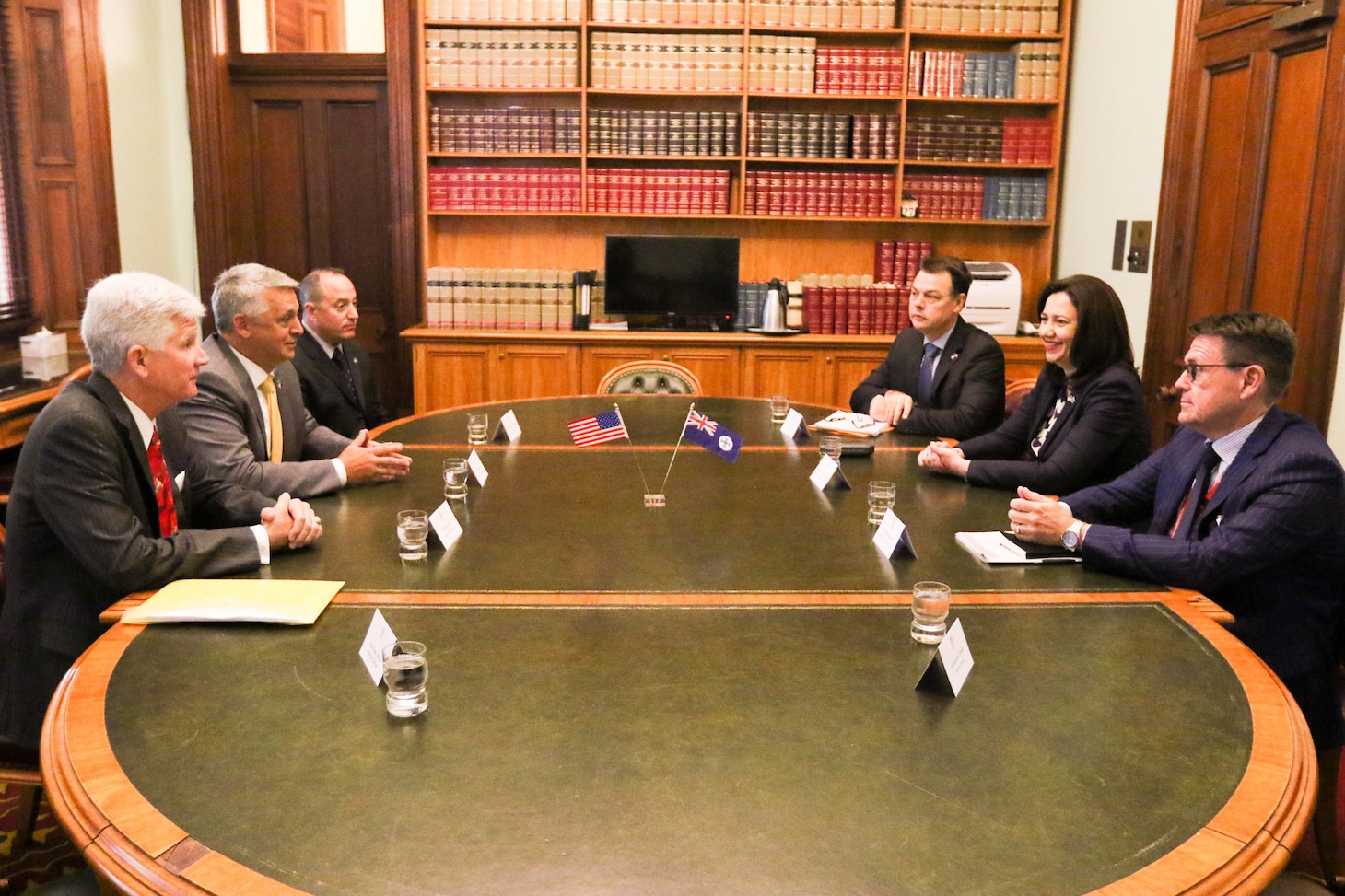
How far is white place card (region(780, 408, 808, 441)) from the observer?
363 cm

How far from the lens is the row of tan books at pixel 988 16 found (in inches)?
228

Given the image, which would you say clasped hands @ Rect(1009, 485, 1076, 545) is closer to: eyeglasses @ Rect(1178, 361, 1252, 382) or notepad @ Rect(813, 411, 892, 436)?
eyeglasses @ Rect(1178, 361, 1252, 382)

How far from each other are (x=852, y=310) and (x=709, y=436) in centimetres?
332

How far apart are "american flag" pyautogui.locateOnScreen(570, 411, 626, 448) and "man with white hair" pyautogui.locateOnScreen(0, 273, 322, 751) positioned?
3.56 feet

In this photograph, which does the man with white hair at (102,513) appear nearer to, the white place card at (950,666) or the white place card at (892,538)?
the white place card at (892,538)

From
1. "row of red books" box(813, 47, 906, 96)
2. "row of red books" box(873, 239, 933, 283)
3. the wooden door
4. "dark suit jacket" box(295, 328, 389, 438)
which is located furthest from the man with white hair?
"row of red books" box(873, 239, 933, 283)

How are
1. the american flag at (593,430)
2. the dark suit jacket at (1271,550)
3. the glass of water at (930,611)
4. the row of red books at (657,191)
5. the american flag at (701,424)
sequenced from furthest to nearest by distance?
the row of red books at (657,191) < the american flag at (593,430) < the american flag at (701,424) < the dark suit jacket at (1271,550) < the glass of water at (930,611)

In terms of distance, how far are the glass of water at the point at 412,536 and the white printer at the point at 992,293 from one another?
13.9 ft

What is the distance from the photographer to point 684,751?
4.78 ft

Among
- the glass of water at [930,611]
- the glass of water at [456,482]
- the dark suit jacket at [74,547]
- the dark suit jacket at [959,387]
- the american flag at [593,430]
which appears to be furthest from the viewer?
the dark suit jacket at [959,387]

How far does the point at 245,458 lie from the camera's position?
9.24 ft

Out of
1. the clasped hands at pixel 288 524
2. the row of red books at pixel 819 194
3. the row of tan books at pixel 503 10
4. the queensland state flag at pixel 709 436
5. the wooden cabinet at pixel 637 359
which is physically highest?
the row of tan books at pixel 503 10

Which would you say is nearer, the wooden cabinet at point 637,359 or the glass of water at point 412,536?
the glass of water at point 412,536

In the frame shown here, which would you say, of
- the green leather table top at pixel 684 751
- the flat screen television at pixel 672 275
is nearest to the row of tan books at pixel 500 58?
the flat screen television at pixel 672 275
